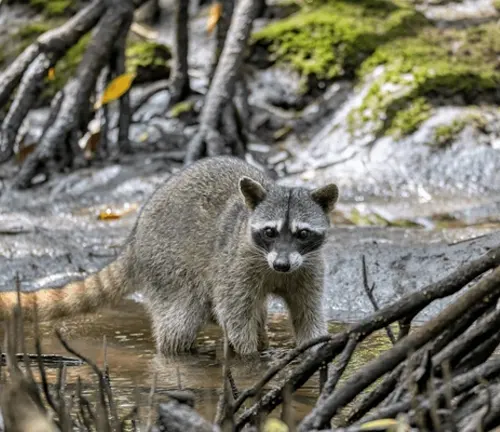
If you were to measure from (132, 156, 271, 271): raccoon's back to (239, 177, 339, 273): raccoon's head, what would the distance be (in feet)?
0.85

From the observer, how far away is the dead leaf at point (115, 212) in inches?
321

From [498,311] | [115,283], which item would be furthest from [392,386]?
[115,283]

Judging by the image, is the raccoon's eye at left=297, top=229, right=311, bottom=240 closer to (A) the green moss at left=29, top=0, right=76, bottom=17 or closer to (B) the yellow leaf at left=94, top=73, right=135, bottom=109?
(B) the yellow leaf at left=94, top=73, right=135, bottom=109

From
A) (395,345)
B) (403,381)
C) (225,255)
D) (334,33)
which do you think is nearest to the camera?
(403,381)

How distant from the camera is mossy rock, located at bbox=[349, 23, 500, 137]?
944 centimetres

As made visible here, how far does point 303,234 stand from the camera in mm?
5363

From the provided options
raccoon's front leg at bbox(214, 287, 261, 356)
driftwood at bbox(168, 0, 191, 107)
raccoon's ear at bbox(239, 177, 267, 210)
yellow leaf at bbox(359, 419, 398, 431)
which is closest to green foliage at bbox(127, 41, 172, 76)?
driftwood at bbox(168, 0, 191, 107)

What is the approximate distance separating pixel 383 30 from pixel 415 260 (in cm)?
398

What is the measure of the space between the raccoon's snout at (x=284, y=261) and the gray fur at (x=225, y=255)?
1 centimetres

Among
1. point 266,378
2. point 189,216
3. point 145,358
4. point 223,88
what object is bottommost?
point 223,88

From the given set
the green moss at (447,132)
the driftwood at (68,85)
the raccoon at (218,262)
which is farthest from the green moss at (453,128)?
the raccoon at (218,262)

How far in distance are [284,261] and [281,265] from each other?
28 mm

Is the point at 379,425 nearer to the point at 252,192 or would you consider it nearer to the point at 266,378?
the point at 266,378

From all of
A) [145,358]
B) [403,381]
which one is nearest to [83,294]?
[145,358]
